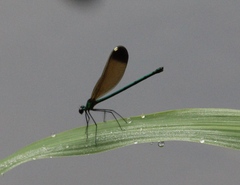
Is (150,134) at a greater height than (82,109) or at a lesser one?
lesser

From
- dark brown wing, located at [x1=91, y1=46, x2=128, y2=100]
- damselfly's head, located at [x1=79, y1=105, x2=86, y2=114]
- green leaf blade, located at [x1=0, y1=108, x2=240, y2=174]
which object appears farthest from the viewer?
damselfly's head, located at [x1=79, y1=105, x2=86, y2=114]

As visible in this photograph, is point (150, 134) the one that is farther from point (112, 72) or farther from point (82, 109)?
point (82, 109)


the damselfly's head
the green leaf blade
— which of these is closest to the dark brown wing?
the damselfly's head

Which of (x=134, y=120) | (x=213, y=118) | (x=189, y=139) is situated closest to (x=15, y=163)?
(x=134, y=120)

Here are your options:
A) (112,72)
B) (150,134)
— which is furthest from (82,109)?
(150,134)

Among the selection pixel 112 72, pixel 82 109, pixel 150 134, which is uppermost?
pixel 112 72

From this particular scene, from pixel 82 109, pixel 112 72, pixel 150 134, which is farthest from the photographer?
pixel 82 109

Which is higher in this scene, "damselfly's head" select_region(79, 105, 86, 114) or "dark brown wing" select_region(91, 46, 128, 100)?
"dark brown wing" select_region(91, 46, 128, 100)

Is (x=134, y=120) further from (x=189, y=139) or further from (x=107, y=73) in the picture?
(x=107, y=73)

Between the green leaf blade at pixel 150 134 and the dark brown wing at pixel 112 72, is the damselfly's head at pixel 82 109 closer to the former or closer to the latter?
the dark brown wing at pixel 112 72

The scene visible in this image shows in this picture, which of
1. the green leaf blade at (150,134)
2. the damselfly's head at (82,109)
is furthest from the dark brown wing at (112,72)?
the green leaf blade at (150,134)

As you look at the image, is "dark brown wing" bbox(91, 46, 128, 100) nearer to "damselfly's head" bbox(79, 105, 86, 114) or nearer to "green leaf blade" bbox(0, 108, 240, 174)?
"damselfly's head" bbox(79, 105, 86, 114)
